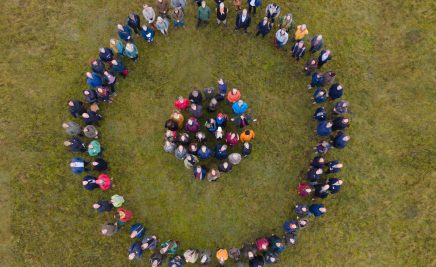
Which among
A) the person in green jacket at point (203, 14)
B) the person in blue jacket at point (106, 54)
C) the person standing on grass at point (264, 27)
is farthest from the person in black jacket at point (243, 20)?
the person in blue jacket at point (106, 54)

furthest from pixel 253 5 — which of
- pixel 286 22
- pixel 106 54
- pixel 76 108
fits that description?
pixel 76 108

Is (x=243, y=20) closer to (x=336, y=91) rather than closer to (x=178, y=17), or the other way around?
(x=178, y=17)

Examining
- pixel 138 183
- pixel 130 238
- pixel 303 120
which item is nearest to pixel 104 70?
pixel 138 183

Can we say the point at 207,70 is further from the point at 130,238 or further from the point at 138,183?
the point at 130,238

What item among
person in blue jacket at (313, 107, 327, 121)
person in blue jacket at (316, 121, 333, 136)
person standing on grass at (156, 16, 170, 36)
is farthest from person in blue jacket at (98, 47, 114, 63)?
person in blue jacket at (316, 121, 333, 136)

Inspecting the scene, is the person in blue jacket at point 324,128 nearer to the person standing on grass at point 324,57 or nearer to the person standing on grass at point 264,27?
the person standing on grass at point 324,57

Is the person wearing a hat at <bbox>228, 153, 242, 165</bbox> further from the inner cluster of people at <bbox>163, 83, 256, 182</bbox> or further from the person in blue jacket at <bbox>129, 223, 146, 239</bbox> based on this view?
the person in blue jacket at <bbox>129, 223, 146, 239</bbox>
